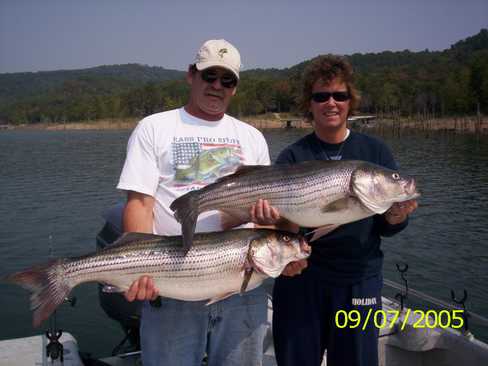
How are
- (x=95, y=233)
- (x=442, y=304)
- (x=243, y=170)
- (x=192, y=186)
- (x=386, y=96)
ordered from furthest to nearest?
(x=386, y=96), (x=95, y=233), (x=442, y=304), (x=243, y=170), (x=192, y=186)

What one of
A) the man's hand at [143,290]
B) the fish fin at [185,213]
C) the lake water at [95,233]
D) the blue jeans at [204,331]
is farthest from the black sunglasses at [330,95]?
the lake water at [95,233]

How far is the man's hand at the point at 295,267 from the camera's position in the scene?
3.77 meters

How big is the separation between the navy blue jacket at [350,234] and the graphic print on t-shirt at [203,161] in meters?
0.74

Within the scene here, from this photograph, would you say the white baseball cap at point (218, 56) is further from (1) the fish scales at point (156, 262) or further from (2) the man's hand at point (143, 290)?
(2) the man's hand at point (143, 290)

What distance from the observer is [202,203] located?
11.7 feet

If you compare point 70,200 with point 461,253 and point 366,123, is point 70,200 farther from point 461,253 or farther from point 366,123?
point 366,123

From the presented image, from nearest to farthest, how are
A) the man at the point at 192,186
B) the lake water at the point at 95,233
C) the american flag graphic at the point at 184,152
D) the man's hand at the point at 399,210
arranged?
the man at the point at 192,186 < the american flag graphic at the point at 184,152 < the man's hand at the point at 399,210 < the lake water at the point at 95,233

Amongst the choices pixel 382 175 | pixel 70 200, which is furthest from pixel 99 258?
pixel 70 200

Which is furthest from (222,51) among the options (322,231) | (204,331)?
(204,331)

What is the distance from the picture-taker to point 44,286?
3.41 metres

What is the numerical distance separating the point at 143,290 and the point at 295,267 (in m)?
1.33

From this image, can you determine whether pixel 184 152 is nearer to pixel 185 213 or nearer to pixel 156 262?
pixel 185 213

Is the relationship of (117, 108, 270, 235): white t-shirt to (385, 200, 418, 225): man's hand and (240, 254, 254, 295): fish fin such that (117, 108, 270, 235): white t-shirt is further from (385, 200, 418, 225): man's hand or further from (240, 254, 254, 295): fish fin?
(385, 200, 418, 225): man's hand

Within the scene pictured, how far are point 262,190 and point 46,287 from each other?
6.58 feet
